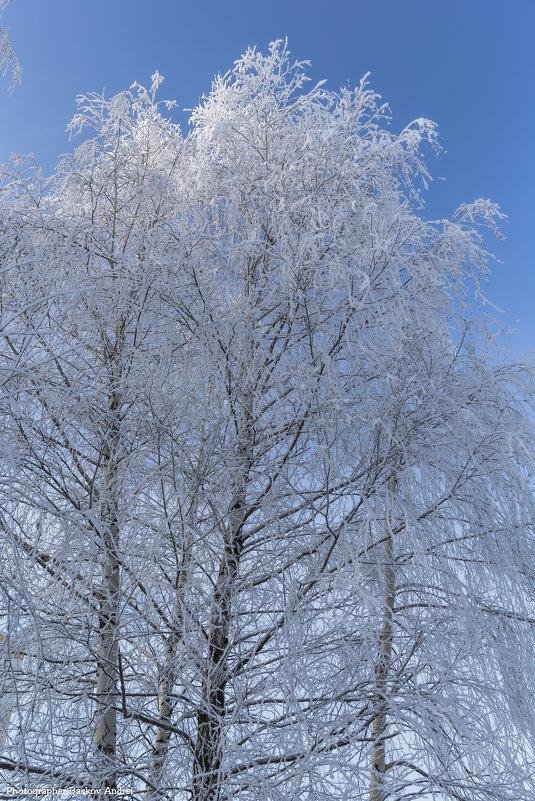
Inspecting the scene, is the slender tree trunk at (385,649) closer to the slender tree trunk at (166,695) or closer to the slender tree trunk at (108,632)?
the slender tree trunk at (166,695)

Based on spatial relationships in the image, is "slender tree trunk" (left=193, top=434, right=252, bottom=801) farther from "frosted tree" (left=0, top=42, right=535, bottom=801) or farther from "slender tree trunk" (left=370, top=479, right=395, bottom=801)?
"slender tree trunk" (left=370, top=479, right=395, bottom=801)

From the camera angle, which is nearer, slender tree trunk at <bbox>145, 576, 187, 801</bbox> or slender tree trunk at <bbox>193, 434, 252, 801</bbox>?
slender tree trunk at <bbox>193, 434, 252, 801</bbox>

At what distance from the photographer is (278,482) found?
4.29m

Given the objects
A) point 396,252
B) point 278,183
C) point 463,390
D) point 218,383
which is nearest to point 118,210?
point 278,183

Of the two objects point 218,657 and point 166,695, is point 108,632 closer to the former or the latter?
point 166,695

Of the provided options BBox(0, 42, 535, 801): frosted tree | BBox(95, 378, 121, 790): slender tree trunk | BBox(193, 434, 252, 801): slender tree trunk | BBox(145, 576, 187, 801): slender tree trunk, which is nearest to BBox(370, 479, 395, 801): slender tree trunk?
BBox(0, 42, 535, 801): frosted tree

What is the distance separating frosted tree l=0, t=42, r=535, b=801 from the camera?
3643 millimetres

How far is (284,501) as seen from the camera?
4102 mm

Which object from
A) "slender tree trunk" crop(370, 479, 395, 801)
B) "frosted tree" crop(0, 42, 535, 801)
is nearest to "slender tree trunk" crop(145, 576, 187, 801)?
"frosted tree" crop(0, 42, 535, 801)

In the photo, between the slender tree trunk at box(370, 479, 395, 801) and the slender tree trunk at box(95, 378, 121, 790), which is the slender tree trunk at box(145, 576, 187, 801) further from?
the slender tree trunk at box(370, 479, 395, 801)

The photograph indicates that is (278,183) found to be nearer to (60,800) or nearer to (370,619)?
(370,619)

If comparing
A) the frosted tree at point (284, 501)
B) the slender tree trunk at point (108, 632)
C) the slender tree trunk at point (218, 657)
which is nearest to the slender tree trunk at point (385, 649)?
the frosted tree at point (284, 501)

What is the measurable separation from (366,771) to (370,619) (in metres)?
0.81

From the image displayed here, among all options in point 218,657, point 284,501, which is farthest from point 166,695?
point 284,501
